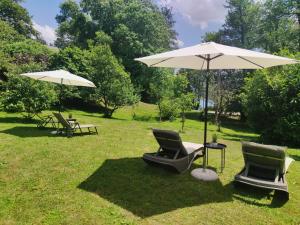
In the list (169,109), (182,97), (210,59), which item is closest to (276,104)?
(182,97)

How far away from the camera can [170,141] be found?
681 centimetres

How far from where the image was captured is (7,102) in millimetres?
13961

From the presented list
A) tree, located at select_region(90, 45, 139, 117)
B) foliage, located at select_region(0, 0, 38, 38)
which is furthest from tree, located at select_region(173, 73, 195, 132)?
foliage, located at select_region(0, 0, 38, 38)

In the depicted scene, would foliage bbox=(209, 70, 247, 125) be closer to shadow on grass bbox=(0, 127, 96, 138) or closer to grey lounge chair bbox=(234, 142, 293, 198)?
shadow on grass bbox=(0, 127, 96, 138)

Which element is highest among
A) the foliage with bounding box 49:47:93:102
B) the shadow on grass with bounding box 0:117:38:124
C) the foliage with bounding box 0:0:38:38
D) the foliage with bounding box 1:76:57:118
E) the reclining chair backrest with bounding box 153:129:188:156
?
the foliage with bounding box 0:0:38:38

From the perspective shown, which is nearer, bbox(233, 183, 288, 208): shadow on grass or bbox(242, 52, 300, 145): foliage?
bbox(233, 183, 288, 208): shadow on grass

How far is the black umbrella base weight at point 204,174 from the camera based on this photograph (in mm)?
6619

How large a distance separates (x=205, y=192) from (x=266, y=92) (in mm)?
11900

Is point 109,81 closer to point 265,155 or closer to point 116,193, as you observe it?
point 116,193

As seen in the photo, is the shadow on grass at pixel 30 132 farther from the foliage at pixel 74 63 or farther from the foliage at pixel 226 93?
the foliage at pixel 226 93

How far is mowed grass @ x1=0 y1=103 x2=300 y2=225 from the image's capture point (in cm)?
482

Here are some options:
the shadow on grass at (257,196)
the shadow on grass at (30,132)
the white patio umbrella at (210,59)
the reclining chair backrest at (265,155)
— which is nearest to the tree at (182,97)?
the shadow on grass at (30,132)

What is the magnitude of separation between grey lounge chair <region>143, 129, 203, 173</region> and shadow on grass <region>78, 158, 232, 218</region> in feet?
0.96

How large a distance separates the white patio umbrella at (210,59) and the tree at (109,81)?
46.9ft
